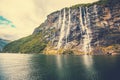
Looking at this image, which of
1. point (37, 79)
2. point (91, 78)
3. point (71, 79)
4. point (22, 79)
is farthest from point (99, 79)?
point (22, 79)

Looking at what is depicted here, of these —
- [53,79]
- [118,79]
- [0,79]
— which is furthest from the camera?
[0,79]

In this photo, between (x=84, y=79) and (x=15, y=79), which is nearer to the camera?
(x=84, y=79)

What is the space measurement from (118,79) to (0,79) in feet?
192

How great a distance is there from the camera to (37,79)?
3912 inches

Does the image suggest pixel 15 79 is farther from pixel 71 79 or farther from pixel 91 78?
pixel 91 78

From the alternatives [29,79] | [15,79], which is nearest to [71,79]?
[29,79]

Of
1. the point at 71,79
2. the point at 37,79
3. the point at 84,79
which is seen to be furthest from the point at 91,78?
the point at 37,79

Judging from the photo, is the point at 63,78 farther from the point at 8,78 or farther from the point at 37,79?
the point at 8,78

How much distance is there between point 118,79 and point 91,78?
41.0 feet

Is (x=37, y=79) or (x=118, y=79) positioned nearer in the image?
(x=118, y=79)

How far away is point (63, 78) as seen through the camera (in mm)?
Answer: 97500

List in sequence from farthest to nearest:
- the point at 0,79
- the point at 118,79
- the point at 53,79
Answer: the point at 0,79 → the point at 53,79 → the point at 118,79

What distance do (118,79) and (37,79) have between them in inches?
1532

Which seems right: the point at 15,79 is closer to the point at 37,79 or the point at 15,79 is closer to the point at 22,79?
the point at 22,79
